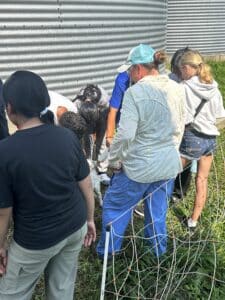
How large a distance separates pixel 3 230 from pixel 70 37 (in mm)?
4227

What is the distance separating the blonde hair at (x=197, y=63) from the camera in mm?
3607

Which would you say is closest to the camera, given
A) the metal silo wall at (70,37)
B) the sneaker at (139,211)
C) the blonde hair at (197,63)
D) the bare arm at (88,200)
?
the bare arm at (88,200)

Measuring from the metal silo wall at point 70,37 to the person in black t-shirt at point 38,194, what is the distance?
3.45 m

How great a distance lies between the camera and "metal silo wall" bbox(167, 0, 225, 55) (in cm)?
1349

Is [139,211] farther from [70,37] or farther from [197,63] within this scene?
[70,37]

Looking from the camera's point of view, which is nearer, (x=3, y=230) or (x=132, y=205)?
(x=3, y=230)

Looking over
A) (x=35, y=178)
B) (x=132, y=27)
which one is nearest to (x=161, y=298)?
(x=35, y=178)

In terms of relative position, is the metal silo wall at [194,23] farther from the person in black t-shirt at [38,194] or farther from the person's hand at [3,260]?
the person's hand at [3,260]

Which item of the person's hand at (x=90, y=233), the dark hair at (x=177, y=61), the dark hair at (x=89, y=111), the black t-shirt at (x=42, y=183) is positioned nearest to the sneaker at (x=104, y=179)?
the dark hair at (x=89, y=111)

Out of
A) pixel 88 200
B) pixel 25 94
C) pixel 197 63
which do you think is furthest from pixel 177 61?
pixel 25 94

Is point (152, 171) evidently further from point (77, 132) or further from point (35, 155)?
point (35, 155)

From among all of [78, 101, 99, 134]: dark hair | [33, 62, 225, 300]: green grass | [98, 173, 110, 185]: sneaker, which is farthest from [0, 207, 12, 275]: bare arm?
[98, 173, 110, 185]: sneaker

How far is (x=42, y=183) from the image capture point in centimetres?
208

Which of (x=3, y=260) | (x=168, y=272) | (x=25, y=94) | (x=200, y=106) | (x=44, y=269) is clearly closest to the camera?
(x=25, y=94)
